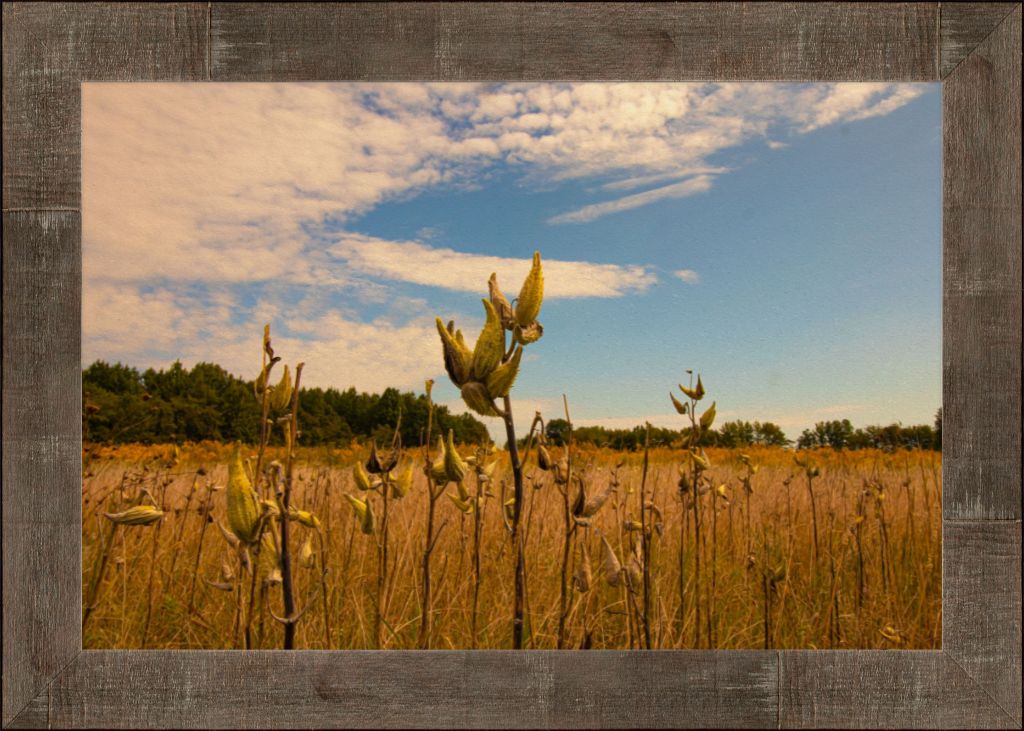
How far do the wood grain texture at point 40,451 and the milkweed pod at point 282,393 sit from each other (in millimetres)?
501

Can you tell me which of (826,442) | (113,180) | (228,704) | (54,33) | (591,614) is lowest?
(228,704)

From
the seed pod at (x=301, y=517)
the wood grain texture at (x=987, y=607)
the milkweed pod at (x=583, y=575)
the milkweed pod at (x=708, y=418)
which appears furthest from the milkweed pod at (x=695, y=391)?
the seed pod at (x=301, y=517)

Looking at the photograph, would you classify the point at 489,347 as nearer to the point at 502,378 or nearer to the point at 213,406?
the point at 502,378

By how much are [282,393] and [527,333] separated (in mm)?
400

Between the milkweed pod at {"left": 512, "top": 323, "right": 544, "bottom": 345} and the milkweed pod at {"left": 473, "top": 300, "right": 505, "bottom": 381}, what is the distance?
22mm

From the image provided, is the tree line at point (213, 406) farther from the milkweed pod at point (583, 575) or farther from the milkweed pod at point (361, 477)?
the milkweed pod at point (583, 575)

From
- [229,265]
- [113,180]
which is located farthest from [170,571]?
[113,180]

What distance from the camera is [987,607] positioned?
1255mm

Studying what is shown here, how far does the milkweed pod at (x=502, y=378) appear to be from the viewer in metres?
0.92

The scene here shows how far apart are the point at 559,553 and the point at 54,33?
4.81 feet

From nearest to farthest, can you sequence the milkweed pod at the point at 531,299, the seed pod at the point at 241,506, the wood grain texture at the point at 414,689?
1. the seed pod at the point at 241,506
2. the milkweed pod at the point at 531,299
3. the wood grain texture at the point at 414,689

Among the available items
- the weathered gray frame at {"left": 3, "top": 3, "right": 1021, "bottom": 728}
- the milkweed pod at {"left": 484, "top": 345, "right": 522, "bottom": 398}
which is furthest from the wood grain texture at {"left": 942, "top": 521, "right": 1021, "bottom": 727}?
the milkweed pod at {"left": 484, "top": 345, "right": 522, "bottom": 398}

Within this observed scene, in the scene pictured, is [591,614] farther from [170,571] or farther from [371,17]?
[371,17]

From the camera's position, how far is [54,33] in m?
1.26
